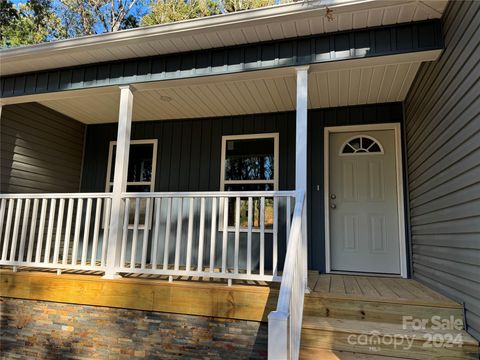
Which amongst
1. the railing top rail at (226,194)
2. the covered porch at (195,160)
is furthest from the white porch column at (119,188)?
the railing top rail at (226,194)

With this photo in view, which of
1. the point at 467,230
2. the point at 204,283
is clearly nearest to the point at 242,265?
the point at 204,283

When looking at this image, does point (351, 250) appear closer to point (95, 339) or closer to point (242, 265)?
point (242, 265)

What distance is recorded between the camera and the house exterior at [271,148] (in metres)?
2.63

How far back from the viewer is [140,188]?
5.33 metres

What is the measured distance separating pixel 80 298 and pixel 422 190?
3650 mm

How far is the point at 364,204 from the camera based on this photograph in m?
4.30

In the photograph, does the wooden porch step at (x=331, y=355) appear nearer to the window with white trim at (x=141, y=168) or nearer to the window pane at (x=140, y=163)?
the window with white trim at (x=141, y=168)

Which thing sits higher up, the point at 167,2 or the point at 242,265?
the point at 167,2

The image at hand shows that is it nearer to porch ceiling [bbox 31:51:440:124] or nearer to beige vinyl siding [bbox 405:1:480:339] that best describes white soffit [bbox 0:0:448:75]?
porch ceiling [bbox 31:51:440:124]

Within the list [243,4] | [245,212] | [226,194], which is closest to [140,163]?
[245,212]

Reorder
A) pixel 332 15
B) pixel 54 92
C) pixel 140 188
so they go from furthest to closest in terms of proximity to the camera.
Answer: pixel 140 188 < pixel 54 92 < pixel 332 15

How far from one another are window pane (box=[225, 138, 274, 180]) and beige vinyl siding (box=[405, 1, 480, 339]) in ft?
6.27

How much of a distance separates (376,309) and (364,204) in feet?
6.19

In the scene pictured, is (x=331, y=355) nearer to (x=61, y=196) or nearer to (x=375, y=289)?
(x=375, y=289)
